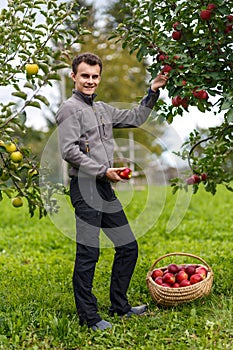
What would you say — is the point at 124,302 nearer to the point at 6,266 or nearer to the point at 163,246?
the point at 6,266

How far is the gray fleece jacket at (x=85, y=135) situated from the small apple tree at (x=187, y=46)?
21.0 inches

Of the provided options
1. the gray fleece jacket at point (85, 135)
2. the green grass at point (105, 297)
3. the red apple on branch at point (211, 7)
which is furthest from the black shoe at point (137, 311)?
the red apple on branch at point (211, 7)

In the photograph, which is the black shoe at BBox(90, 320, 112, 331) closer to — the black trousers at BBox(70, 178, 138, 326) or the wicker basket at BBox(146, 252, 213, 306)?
the black trousers at BBox(70, 178, 138, 326)

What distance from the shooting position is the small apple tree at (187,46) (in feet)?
12.3

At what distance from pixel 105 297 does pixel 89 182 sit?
115 centimetres

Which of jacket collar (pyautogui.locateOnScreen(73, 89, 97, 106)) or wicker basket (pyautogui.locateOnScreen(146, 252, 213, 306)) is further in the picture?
wicker basket (pyautogui.locateOnScreen(146, 252, 213, 306))

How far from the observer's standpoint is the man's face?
3642mm

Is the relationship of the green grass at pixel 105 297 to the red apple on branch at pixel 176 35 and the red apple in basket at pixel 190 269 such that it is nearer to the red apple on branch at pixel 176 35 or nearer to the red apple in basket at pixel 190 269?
the red apple in basket at pixel 190 269

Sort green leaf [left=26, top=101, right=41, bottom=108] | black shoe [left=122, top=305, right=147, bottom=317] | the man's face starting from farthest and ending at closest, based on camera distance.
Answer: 1. black shoe [left=122, top=305, right=147, bottom=317]
2. the man's face
3. green leaf [left=26, top=101, right=41, bottom=108]

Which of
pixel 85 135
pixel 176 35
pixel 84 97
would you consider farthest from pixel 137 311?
pixel 176 35

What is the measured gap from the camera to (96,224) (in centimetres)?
354

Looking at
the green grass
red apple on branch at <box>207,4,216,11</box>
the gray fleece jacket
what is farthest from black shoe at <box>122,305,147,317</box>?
red apple on branch at <box>207,4,216,11</box>

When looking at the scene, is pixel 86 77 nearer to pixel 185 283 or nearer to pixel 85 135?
pixel 85 135

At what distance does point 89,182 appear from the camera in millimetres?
3553
